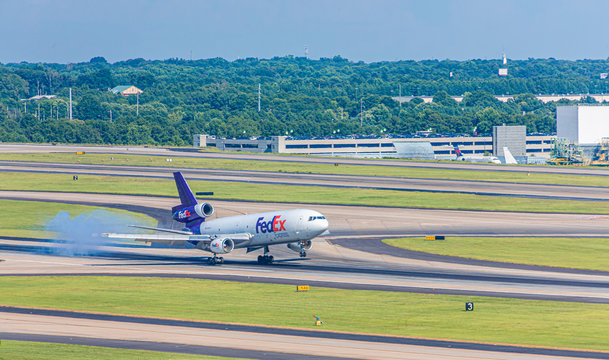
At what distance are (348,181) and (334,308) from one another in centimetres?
10408

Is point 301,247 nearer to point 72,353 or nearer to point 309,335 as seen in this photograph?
point 309,335

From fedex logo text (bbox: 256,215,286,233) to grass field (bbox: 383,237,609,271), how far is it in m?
18.6

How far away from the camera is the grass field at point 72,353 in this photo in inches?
1794

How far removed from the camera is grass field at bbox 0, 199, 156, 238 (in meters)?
105

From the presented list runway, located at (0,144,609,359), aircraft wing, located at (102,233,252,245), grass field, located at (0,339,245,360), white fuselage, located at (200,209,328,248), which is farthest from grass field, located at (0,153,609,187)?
grass field, located at (0,339,245,360)

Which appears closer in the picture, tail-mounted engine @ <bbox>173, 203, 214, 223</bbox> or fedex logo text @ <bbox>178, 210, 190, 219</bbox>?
tail-mounted engine @ <bbox>173, 203, 214, 223</bbox>

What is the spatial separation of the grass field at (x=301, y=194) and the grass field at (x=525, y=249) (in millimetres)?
30546

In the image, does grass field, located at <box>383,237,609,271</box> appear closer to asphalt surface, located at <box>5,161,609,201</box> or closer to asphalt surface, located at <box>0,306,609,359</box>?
asphalt surface, located at <box>0,306,609,359</box>

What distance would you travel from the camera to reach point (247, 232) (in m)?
81.9

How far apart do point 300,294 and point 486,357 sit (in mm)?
22254

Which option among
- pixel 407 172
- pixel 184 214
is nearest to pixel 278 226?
pixel 184 214

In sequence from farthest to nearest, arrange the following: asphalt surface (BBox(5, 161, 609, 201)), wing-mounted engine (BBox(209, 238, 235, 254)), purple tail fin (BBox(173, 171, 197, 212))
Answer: asphalt surface (BBox(5, 161, 609, 201)) → purple tail fin (BBox(173, 171, 197, 212)) → wing-mounted engine (BBox(209, 238, 235, 254))

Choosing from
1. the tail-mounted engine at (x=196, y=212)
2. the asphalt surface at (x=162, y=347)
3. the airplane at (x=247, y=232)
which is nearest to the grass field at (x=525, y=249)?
the airplane at (x=247, y=232)

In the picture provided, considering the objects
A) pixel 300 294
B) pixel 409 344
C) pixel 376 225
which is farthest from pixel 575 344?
pixel 376 225
